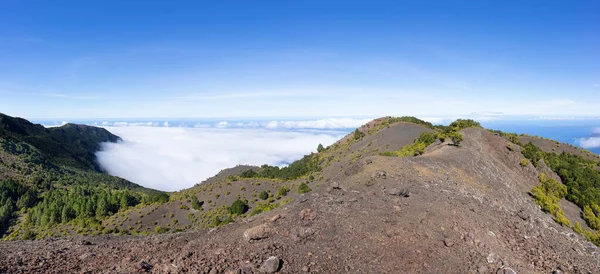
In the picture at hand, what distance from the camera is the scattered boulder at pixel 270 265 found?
9830mm

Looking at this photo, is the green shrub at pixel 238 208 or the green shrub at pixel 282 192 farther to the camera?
the green shrub at pixel 282 192

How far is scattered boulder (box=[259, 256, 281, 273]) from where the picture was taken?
9830mm

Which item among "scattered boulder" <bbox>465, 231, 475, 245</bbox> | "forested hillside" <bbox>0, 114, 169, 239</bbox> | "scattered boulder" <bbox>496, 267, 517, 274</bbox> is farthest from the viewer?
"forested hillside" <bbox>0, 114, 169, 239</bbox>

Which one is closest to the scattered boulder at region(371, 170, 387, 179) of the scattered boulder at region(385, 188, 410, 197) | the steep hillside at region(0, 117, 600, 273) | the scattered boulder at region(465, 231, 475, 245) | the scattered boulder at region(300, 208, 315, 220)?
the steep hillside at region(0, 117, 600, 273)

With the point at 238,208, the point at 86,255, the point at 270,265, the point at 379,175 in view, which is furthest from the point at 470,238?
the point at 238,208

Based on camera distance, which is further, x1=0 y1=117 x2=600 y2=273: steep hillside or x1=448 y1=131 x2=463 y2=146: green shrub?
x1=448 y1=131 x2=463 y2=146: green shrub

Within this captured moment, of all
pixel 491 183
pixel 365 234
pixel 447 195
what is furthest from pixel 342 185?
pixel 491 183

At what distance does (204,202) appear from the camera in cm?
5069

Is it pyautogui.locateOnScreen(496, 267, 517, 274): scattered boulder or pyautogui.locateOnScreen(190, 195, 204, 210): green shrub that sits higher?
pyautogui.locateOnScreen(496, 267, 517, 274): scattered boulder

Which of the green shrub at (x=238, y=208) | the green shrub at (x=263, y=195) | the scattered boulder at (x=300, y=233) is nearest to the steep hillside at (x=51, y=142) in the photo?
the green shrub at (x=238, y=208)

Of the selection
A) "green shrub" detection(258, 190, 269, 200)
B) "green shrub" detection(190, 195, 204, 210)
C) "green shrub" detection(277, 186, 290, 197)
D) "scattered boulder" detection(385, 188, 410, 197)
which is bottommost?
"green shrub" detection(190, 195, 204, 210)

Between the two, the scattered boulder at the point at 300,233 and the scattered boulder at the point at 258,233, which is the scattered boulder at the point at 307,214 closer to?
the scattered boulder at the point at 300,233

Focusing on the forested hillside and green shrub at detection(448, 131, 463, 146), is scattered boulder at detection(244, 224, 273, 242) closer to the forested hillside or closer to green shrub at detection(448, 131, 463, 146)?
green shrub at detection(448, 131, 463, 146)

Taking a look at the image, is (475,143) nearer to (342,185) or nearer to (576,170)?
(576,170)
